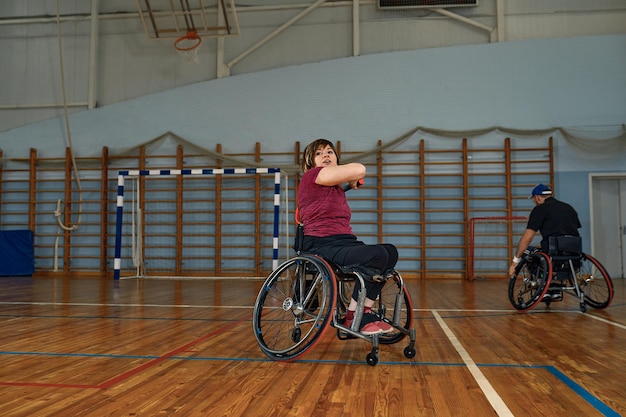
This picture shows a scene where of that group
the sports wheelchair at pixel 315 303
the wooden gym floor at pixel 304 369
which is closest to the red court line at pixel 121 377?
the wooden gym floor at pixel 304 369

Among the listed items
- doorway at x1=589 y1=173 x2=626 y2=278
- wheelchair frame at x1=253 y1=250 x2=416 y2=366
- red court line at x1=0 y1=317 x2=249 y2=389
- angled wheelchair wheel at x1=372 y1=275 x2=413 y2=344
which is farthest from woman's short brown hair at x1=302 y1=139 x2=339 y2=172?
doorway at x1=589 y1=173 x2=626 y2=278

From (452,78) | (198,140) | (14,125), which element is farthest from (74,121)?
(452,78)

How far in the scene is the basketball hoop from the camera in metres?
7.71

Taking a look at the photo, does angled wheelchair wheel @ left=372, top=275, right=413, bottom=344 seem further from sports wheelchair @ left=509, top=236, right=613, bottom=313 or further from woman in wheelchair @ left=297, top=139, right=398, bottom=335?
sports wheelchair @ left=509, top=236, right=613, bottom=313

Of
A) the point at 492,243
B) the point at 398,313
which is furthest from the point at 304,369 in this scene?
the point at 492,243

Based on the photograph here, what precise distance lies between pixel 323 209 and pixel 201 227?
6250mm

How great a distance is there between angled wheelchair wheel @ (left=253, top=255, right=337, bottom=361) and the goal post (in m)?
5.49

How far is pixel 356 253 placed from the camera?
2070 millimetres

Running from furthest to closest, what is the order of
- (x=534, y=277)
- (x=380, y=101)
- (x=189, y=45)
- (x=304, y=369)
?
(x=189, y=45)
(x=380, y=101)
(x=534, y=277)
(x=304, y=369)

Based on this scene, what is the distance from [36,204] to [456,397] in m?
8.72

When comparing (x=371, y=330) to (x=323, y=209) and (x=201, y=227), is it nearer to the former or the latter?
(x=323, y=209)

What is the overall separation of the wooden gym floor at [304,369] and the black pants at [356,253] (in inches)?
13.1

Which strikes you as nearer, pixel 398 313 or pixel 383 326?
pixel 383 326

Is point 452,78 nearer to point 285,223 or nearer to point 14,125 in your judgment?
point 285,223
